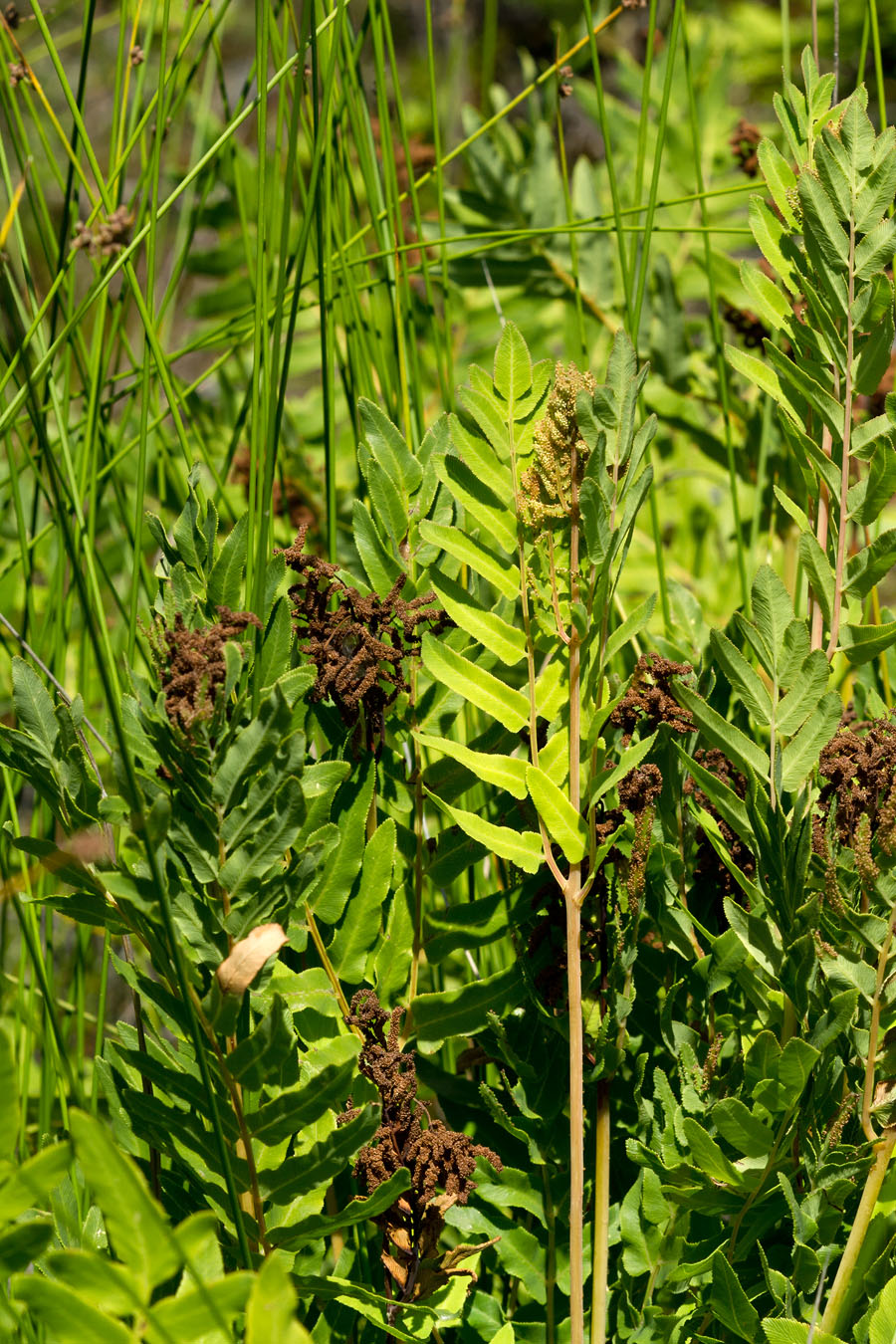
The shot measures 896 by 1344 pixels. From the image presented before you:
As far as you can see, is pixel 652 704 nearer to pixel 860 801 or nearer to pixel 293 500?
pixel 860 801

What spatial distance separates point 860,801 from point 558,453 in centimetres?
18

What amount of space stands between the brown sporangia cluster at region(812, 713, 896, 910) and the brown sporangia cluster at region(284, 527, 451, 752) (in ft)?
0.58

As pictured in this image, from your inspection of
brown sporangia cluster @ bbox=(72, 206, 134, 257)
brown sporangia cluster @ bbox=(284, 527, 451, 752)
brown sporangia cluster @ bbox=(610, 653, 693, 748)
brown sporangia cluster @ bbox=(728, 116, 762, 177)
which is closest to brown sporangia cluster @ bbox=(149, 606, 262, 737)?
brown sporangia cluster @ bbox=(284, 527, 451, 752)

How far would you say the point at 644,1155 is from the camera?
50 cm

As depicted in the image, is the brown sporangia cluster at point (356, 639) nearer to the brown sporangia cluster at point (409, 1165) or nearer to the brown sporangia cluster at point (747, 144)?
the brown sporangia cluster at point (409, 1165)

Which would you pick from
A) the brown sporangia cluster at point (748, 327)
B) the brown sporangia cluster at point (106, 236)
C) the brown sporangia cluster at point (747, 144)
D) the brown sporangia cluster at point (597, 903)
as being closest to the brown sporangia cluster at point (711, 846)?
the brown sporangia cluster at point (597, 903)

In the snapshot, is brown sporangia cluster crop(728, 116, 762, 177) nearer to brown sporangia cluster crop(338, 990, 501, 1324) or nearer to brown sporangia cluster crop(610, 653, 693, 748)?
brown sporangia cluster crop(610, 653, 693, 748)

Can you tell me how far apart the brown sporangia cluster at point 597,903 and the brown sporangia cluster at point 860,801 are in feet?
0.23

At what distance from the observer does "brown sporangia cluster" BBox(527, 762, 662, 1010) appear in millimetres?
517

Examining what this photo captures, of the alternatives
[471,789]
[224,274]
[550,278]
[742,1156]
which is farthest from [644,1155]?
[224,274]

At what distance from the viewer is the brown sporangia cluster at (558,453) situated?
50cm

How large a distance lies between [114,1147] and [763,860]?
27 cm

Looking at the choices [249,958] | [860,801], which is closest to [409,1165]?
[249,958]

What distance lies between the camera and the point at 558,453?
511 mm
